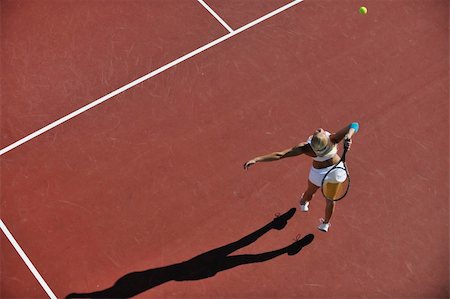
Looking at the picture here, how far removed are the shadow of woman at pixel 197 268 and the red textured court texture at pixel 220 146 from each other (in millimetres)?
35

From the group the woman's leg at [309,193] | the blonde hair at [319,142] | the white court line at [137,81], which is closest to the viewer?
the blonde hair at [319,142]

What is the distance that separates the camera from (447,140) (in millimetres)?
9969

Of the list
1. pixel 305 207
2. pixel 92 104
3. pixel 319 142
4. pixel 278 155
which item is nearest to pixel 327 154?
pixel 319 142

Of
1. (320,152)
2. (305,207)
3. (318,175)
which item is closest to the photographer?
(320,152)

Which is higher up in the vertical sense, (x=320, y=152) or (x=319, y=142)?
(x=319, y=142)

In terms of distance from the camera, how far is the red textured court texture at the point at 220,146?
850cm

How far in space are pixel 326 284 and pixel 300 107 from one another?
3.47 m

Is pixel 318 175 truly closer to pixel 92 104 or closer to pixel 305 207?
pixel 305 207

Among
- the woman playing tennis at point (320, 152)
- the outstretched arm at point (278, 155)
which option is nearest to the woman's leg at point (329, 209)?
the woman playing tennis at point (320, 152)

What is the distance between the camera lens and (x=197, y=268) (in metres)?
8.49

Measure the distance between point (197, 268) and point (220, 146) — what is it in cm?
232

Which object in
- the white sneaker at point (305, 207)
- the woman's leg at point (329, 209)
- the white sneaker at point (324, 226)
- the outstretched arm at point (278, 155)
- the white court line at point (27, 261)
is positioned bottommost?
the white sneaker at point (324, 226)

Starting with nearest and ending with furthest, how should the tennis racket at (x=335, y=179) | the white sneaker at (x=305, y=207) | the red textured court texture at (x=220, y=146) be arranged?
the tennis racket at (x=335, y=179), the red textured court texture at (x=220, y=146), the white sneaker at (x=305, y=207)

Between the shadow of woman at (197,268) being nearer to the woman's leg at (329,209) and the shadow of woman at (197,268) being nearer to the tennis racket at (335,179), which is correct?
the woman's leg at (329,209)
